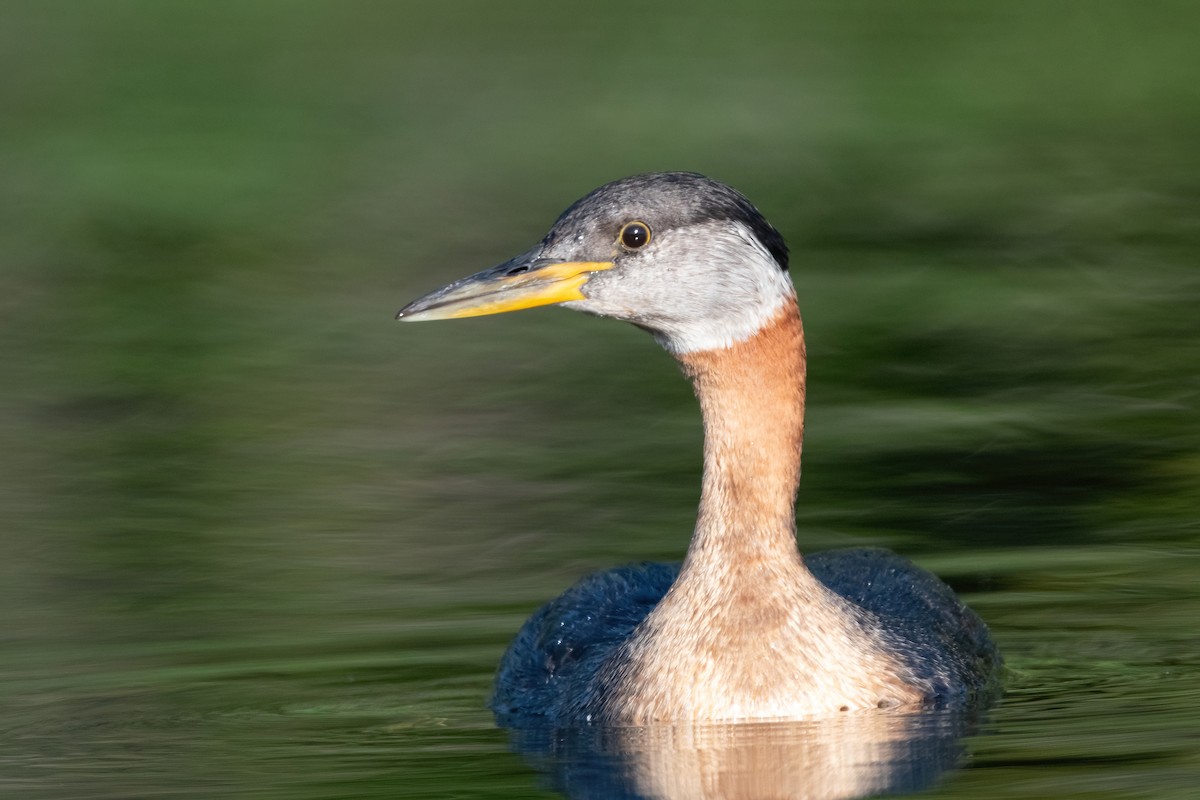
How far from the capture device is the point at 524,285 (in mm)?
9945

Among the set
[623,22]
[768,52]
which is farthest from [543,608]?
[623,22]

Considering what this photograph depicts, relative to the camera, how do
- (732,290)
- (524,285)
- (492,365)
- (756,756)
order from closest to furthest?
(756,756) < (732,290) < (524,285) < (492,365)

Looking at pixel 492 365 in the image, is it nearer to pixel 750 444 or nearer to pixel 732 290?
pixel 750 444

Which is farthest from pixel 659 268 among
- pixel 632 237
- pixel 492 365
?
pixel 492 365

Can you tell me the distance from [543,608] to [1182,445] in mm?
4485

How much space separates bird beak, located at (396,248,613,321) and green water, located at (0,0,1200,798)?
5.65ft

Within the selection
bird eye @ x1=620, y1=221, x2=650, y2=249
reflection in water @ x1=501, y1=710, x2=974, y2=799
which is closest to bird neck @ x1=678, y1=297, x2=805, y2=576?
bird eye @ x1=620, y1=221, x2=650, y2=249

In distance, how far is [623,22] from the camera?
30.5 m

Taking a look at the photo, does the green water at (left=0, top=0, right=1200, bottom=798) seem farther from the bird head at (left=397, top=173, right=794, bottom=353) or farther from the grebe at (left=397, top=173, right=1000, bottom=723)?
the bird head at (left=397, top=173, right=794, bottom=353)

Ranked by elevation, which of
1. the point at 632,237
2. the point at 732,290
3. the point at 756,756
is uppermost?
the point at 632,237

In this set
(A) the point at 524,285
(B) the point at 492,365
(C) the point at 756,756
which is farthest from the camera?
(B) the point at 492,365

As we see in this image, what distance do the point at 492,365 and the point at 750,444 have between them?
7.90 m

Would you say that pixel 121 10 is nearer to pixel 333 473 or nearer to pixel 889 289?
pixel 889 289

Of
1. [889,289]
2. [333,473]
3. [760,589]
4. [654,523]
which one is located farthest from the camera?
[889,289]
